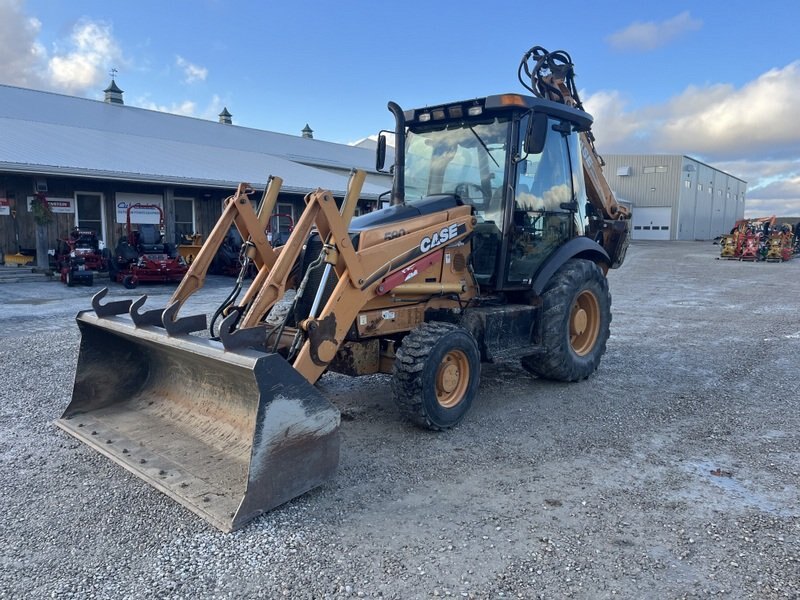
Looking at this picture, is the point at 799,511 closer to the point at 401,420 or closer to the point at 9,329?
the point at 401,420

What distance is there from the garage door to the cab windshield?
149ft

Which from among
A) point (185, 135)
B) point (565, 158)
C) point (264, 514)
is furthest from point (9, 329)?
point (185, 135)

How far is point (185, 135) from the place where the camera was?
76.8 feet

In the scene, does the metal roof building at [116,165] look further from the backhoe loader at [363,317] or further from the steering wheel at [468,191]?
the steering wheel at [468,191]

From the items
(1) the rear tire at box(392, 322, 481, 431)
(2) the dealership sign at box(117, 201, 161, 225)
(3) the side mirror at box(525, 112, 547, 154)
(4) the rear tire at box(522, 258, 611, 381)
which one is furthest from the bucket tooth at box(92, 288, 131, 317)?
(2) the dealership sign at box(117, 201, 161, 225)

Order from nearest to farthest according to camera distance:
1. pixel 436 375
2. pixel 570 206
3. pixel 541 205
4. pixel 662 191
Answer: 1. pixel 436 375
2. pixel 541 205
3. pixel 570 206
4. pixel 662 191

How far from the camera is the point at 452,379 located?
4574 millimetres

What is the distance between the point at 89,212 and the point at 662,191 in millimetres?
43274

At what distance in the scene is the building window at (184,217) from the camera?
1762 cm

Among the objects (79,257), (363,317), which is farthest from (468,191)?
(79,257)

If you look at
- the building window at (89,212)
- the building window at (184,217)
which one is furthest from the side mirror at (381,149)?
the building window at (184,217)

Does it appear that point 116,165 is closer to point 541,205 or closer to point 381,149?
point 381,149

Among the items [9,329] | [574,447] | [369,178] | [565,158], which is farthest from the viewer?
[369,178]

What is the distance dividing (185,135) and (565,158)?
67.8 ft
